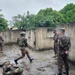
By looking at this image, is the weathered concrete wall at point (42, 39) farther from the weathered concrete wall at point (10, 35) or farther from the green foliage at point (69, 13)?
the green foliage at point (69, 13)

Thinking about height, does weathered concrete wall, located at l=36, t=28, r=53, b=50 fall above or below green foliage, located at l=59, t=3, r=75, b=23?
below

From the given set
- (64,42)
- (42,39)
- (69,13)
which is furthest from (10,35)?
(69,13)

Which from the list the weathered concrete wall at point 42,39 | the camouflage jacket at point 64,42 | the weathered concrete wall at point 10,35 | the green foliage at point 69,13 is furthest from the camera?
the green foliage at point 69,13

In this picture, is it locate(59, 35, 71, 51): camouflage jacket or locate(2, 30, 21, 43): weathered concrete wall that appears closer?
locate(59, 35, 71, 51): camouflage jacket

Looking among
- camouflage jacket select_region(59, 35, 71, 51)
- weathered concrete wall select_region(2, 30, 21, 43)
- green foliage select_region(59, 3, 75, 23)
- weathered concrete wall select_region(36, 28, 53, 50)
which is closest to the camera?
camouflage jacket select_region(59, 35, 71, 51)

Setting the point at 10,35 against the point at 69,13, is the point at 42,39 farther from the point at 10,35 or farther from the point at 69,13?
the point at 69,13

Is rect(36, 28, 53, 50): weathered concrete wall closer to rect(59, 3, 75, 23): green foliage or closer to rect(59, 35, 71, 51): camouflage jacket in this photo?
rect(59, 35, 71, 51): camouflage jacket

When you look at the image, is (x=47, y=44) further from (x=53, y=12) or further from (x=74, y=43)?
(x=53, y=12)

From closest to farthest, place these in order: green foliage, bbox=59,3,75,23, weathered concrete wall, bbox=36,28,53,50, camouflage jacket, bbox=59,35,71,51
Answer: camouflage jacket, bbox=59,35,71,51 < weathered concrete wall, bbox=36,28,53,50 < green foliage, bbox=59,3,75,23

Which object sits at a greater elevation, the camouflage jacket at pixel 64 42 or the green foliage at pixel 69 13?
the green foliage at pixel 69 13

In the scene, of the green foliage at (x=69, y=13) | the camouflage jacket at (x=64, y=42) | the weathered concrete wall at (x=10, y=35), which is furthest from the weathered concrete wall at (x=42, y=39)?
the green foliage at (x=69, y=13)

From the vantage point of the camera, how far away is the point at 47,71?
28.8 feet

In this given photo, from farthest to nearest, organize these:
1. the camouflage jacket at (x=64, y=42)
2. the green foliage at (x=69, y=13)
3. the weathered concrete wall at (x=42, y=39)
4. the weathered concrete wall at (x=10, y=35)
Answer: the green foliage at (x=69, y=13)
the weathered concrete wall at (x=10, y=35)
the weathered concrete wall at (x=42, y=39)
the camouflage jacket at (x=64, y=42)

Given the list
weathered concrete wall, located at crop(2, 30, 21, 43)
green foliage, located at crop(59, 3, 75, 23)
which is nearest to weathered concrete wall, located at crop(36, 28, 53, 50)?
weathered concrete wall, located at crop(2, 30, 21, 43)
